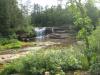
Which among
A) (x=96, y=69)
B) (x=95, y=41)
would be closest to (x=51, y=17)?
(x=95, y=41)

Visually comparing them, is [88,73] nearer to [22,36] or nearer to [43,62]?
[43,62]

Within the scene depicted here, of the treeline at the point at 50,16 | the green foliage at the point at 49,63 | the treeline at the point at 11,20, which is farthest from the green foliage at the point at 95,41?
the treeline at the point at 50,16

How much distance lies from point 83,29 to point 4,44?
68.6 feet

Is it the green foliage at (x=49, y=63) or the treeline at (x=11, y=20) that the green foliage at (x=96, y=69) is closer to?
the green foliage at (x=49, y=63)

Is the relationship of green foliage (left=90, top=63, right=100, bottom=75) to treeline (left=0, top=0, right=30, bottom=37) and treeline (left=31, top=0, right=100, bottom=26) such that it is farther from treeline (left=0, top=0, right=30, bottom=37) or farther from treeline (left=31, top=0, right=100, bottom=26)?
treeline (left=31, top=0, right=100, bottom=26)

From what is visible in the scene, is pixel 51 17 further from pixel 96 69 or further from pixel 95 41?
pixel 96 69

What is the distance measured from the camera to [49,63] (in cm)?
1188

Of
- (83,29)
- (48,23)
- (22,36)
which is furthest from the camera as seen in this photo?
(48,23)

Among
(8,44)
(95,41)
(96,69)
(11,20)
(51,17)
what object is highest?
(95,41)

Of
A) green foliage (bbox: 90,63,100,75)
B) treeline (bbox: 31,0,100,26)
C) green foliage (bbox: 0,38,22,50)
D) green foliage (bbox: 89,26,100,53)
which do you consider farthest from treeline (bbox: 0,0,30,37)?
green foliage (bbox: 90,63,100,75)

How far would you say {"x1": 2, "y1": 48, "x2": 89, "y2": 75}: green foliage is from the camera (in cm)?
1149

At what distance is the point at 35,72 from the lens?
11.4 m

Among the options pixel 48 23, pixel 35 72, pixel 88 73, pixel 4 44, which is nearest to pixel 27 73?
pixel 35 72

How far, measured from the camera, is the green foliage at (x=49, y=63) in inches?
452
